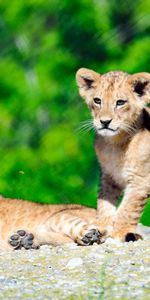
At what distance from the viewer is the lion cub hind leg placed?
6957 millimetres

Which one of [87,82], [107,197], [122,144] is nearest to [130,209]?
[107,197]

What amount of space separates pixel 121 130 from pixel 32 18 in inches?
599

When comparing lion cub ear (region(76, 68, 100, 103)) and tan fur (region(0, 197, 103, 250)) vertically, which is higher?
lion cub ear (region(76, 68, 100, 103))

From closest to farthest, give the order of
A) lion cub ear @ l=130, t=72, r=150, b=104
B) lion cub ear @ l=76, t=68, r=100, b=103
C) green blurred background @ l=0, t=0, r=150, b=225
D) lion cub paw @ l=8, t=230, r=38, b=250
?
lion cub paw @ l=8, t=230, r=38, b=250 → lion cub ear @ l=130, t=72, r=150, b=104 → lion cub ear @ l=76, t=68, r=100, b=103 → green blurred background @ l=0, t=0, r=150, b=225

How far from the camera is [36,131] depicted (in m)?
21.2

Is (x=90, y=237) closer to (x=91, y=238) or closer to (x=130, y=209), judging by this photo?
(x=91, y=238)

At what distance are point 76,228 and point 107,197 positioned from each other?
1.88 ft

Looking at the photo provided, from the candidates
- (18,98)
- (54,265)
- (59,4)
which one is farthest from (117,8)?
(54,265)

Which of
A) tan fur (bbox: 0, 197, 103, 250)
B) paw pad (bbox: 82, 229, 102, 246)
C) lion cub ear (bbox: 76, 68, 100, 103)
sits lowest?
paw pad (bbox: 82, 229, 102, 246)

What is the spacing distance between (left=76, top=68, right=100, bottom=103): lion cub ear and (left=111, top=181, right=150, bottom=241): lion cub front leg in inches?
31.8

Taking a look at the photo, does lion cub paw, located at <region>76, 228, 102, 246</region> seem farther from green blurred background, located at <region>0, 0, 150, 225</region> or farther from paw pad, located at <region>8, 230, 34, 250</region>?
green blurred background, located at <region>0, 0, 150, 225</region>

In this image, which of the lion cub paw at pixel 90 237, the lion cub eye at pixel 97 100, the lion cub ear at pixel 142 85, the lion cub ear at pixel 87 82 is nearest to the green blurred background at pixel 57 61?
the lion cub ear at pixel 87 82

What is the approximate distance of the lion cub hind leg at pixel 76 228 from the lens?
696cm

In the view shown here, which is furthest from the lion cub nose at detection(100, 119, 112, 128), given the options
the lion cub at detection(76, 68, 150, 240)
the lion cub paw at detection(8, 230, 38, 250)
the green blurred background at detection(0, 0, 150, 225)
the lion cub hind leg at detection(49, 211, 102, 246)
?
the green blurred background at detection(0, 0, 150, 225)
